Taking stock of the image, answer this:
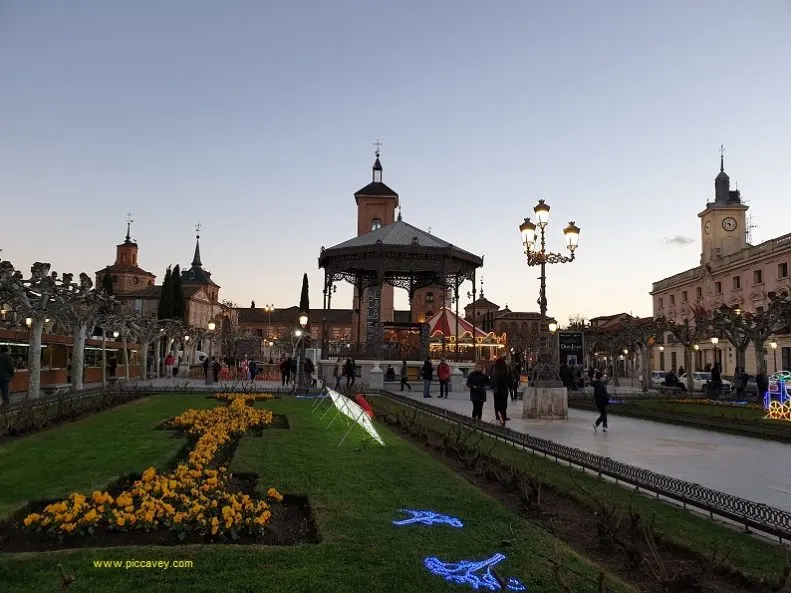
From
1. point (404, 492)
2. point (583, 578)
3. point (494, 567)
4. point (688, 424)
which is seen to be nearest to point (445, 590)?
point (494, 567)

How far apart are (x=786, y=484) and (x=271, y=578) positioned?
757 cm

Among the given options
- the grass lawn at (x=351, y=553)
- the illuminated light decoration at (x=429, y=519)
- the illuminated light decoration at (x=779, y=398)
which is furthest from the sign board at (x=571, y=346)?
the illuminated light decoration at (x=429, y=519)

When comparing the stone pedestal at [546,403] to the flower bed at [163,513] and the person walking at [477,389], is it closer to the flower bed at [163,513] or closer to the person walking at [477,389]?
the person walking at [477,389]

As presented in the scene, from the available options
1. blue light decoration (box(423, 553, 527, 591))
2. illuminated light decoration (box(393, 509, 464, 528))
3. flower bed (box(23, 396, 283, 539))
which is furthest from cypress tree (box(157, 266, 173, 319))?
blue light decoration (box(423, 553, 527, 591))

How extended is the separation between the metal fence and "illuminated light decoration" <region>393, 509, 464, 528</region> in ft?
8.78

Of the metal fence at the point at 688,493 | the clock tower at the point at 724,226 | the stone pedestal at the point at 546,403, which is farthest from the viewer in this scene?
the clock tower at the point at 724,226

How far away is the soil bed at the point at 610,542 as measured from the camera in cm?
457

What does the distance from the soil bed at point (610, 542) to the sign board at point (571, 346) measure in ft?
57.5

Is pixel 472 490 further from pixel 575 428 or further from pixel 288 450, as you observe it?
pixel 575 428

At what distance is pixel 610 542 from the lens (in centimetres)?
538

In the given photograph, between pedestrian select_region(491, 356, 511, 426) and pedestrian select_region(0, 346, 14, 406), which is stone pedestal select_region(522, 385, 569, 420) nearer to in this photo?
pedestrian select_region(491, 356, 511, 426)

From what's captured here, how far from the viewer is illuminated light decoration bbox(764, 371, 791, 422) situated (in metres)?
17.9

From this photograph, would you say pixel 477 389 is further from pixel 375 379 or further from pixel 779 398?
pixel 375 379

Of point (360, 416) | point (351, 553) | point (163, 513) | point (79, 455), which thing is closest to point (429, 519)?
point (351, 553)
